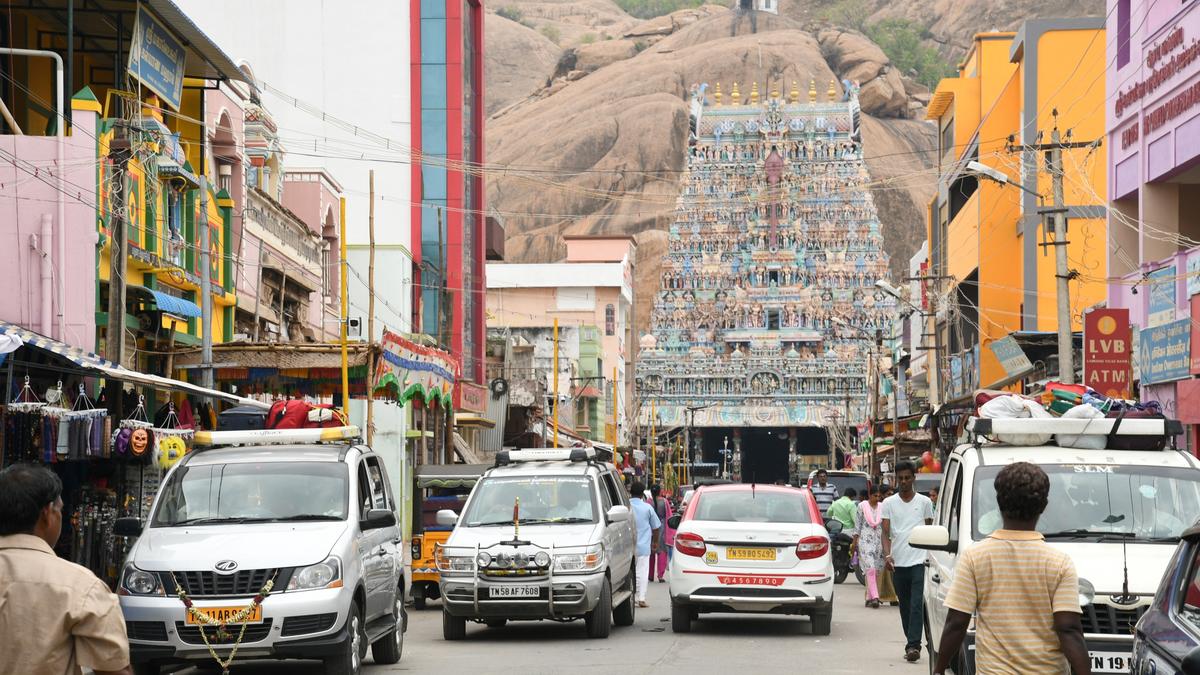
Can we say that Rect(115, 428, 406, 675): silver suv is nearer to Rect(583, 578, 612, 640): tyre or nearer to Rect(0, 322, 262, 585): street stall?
Rect(0, 322, 262, 585): street stall

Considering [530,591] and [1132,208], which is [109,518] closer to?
[530,591]

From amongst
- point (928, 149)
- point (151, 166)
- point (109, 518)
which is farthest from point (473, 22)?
point (928, 149)

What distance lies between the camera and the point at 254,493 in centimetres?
1320

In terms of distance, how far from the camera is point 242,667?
541 inches

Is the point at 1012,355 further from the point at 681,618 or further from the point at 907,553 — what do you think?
the point at 907,553

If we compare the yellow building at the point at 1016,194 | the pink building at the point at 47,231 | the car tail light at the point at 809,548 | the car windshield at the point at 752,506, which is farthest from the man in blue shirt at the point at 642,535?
the yellow building at the point at 1016,194

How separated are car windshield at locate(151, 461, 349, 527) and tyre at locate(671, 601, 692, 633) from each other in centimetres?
521

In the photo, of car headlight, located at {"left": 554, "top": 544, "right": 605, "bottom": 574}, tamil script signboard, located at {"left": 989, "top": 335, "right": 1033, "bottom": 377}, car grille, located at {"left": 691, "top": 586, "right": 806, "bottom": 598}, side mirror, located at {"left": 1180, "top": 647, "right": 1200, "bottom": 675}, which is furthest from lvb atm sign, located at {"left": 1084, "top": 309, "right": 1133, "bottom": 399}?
side mirror, located at {"left": 1180, "top": 647, "right": 1200, "bottom": 675}

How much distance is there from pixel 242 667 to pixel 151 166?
1251 centimetres

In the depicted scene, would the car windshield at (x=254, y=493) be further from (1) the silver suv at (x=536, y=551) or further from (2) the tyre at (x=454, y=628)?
(2) the tyre at (x=454, y=628)

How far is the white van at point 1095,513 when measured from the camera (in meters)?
8.98

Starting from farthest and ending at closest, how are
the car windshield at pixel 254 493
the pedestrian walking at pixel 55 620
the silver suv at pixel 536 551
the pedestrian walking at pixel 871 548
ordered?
the pedestrian walking at pixel 871 548
the silver suv at pixel 536 551
the car windshield at pixel 254 493
the pedestrian walking at pixel 55 620

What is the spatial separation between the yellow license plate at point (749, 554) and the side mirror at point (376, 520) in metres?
4.52

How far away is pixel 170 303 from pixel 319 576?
13.1 m
